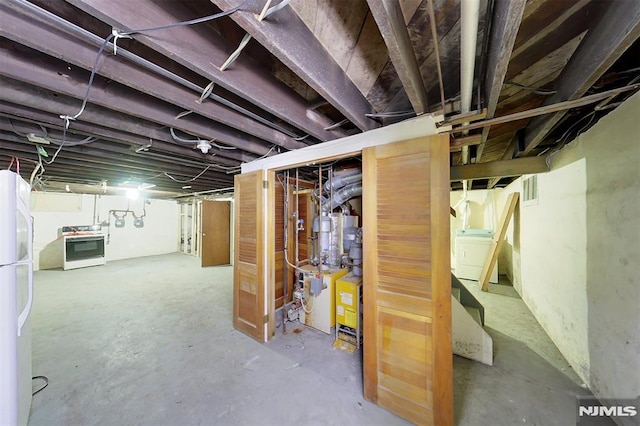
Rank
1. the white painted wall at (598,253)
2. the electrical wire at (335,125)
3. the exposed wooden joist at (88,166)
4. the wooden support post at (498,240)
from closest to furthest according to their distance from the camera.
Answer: the white painted wall at (598,253), the electrical wire at (335,125), the exposed wooden joist at (88,166), the wooden support post at (498,240)

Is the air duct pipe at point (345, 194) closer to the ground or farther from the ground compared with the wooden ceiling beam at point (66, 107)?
closer to the ground

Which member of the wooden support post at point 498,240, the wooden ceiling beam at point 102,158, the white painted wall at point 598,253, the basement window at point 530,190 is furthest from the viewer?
the wooden support post at point 498,240

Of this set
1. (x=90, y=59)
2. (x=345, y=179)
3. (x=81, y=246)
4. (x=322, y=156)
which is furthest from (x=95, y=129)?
(x=81, y=246)

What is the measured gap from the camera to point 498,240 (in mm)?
3998

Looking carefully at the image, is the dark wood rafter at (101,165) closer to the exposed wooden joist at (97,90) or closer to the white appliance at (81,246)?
the exposed wooden joist at (97,90)

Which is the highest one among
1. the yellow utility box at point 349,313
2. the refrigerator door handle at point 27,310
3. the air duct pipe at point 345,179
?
the air duct pipe at point 345,179

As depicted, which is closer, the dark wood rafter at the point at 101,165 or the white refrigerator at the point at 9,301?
the white refrigerator at the point at 9,301

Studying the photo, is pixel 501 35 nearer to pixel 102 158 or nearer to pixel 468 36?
pixel 468 36

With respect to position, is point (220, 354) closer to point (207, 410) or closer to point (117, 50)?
point (207, 410)

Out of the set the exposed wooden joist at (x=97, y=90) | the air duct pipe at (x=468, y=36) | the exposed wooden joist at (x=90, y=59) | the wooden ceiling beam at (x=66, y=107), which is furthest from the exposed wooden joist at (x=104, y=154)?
the air duct pipe at (x=468, y=36)

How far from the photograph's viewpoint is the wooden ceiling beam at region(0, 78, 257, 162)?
4.20ft

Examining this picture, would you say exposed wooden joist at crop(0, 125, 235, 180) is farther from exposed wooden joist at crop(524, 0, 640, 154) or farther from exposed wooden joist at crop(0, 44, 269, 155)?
exposed wooden joist at crop(524, 0, 640, 154)

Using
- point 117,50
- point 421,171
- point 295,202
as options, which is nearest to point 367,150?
point 421,171

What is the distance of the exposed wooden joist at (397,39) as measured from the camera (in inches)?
28.9
